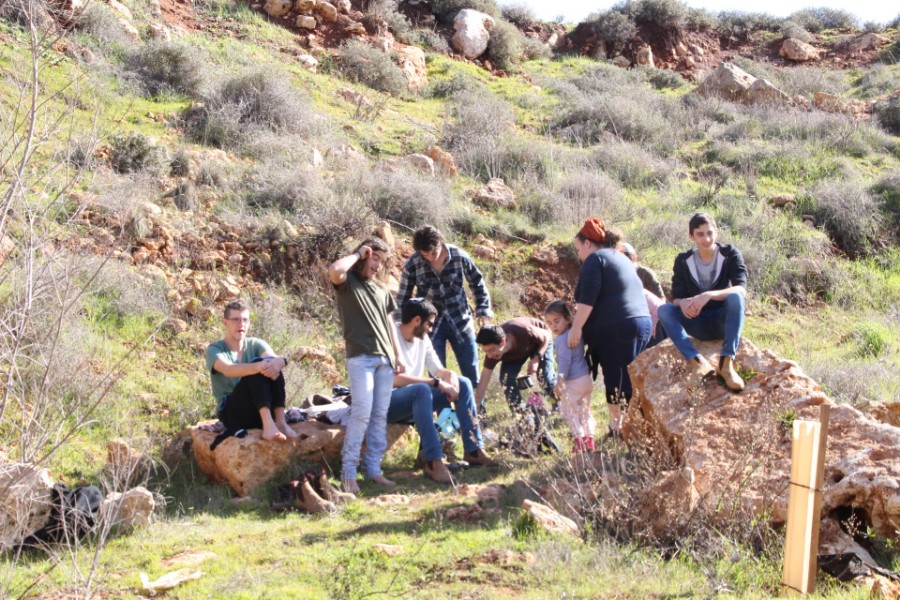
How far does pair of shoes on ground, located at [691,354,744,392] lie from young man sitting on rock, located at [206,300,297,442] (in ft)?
→ 8.98

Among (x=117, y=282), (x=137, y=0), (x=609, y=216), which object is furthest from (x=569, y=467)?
(x=137, y=0)

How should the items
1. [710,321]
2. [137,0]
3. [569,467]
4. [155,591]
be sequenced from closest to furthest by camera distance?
[155,591], [569,467], [710,321], [137,0]

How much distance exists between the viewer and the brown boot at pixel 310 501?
5.54 m

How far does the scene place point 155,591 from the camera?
14.0ft

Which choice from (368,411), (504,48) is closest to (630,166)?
(504,48)

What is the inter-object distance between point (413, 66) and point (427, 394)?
13726mm

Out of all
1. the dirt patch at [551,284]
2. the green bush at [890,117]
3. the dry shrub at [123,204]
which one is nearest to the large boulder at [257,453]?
the dry shrub at [123,204]

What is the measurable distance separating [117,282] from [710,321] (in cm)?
552

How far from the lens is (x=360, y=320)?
618 centimetres

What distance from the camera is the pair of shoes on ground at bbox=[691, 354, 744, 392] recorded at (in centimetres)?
579

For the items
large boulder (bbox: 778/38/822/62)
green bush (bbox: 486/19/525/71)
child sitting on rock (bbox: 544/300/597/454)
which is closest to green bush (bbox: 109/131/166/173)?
child sitting on rock (bbox: 544/300/597/454)

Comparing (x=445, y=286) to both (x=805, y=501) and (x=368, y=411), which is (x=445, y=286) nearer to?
(x=368, y=411)

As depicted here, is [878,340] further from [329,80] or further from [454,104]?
[329,80]

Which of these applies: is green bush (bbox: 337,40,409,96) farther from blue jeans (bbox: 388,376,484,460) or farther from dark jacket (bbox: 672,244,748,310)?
dark jacket (bbox: 672,244,748,310)
